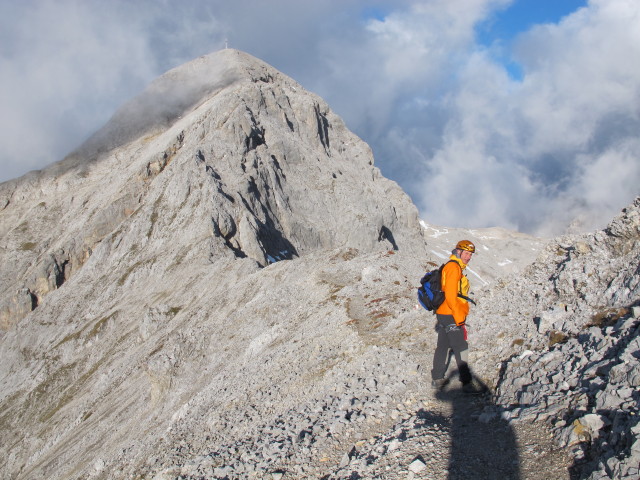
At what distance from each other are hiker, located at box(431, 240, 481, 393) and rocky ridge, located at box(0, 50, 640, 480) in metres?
0.62

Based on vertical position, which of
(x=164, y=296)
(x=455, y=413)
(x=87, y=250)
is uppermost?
(x=87, y=250)

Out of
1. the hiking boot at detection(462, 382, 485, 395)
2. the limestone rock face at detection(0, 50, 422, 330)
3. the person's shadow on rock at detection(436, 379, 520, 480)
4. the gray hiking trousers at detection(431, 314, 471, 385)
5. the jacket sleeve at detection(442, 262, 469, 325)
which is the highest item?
the limestone rock face at detection(0, 50, 422, 330)

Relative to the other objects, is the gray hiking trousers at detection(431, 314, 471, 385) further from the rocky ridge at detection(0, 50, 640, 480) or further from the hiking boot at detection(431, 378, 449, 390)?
the rocky ridge at detection(0, 50, 640, 480)

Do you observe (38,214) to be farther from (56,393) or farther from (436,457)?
(436,457)

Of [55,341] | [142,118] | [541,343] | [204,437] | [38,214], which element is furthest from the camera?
[142,118]

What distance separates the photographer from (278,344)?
25.2 meters

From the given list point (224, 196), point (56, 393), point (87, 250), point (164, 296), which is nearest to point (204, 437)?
point (164, 296)

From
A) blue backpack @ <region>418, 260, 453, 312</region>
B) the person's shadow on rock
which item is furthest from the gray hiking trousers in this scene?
the person's shadow on rock

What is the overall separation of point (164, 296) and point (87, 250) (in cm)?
4301

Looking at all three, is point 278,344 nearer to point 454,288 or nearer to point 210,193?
point 454,288

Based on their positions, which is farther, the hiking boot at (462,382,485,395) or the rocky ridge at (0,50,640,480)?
the hiking boot at (462,382,485,395)

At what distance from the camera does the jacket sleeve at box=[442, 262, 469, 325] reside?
13.2 meters

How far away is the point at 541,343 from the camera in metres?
13.6

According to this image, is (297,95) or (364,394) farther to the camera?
(297,95)
